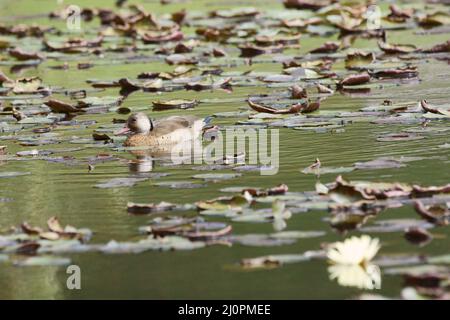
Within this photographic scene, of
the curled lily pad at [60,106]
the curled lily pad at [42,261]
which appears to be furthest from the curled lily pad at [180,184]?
the curled lily pad at [60,106]

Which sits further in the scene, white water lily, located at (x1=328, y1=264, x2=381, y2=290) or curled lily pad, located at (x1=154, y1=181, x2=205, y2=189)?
curled lily pad, located at (x1=154, y1=181, x2=205, y2=189)

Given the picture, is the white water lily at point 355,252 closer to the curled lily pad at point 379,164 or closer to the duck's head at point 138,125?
the curled lily pad at point 379,164

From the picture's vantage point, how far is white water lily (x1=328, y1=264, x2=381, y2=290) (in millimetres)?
5586

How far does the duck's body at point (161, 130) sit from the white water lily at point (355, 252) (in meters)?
3.93

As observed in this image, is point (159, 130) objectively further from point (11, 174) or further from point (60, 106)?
point (11, 174)

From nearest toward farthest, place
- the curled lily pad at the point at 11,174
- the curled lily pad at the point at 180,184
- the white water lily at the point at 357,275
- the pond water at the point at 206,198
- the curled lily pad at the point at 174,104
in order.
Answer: the white water lily at the point at 357,275 → the pond water at the point at 206,198 → the curled lily pad at the point at 180,184 → the curled lily pad at the point at 11,174 → the curled lily pad at the point at 174,104

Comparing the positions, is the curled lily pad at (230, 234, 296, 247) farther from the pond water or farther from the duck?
the duck

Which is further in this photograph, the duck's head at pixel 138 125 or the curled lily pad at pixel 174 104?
the curled lily pad at pixel 174 104

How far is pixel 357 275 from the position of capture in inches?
225

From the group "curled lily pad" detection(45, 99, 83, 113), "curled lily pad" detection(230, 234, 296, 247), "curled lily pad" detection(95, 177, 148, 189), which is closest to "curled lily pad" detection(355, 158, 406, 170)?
"curled lily pad" detection(95, 177, 148, 189)

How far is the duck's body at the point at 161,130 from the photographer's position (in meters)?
9.66
